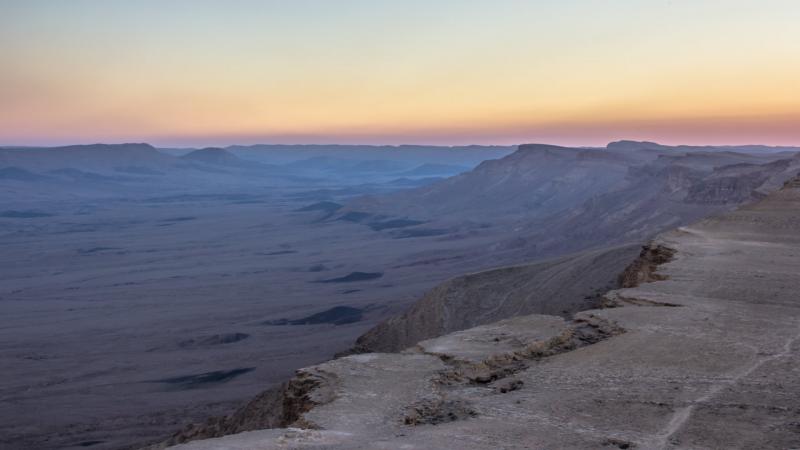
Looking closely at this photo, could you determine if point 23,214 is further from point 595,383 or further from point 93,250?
point 595,383

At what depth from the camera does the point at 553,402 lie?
6.54 meters

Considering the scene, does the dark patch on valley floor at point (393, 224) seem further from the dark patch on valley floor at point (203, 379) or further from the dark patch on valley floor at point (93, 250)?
the dark patch on valley floor at point (203, 379)

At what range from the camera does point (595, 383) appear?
696 centimetres

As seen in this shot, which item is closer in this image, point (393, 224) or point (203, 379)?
point (203, 379)

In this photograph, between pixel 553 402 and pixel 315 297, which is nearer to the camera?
pixel 553 402

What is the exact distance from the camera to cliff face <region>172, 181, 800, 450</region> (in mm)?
5777

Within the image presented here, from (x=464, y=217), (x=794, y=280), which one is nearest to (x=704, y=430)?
(x=794, y=280)

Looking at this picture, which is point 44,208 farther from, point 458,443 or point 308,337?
point 458,443

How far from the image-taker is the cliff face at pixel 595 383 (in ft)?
19.0

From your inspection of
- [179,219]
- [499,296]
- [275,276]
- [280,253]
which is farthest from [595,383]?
[179,219]

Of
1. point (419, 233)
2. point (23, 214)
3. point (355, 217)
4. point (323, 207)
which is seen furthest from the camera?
point (323, 207)

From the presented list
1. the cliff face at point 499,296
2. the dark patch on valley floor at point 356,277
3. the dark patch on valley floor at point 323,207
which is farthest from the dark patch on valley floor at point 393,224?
the cliff face at point 499,296

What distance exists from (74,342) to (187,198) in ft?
352

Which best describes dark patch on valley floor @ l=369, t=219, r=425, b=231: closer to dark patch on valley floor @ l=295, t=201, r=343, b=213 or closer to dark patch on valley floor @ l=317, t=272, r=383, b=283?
dark patch on valley floor @ l=295, t=201, r=343, b=213
